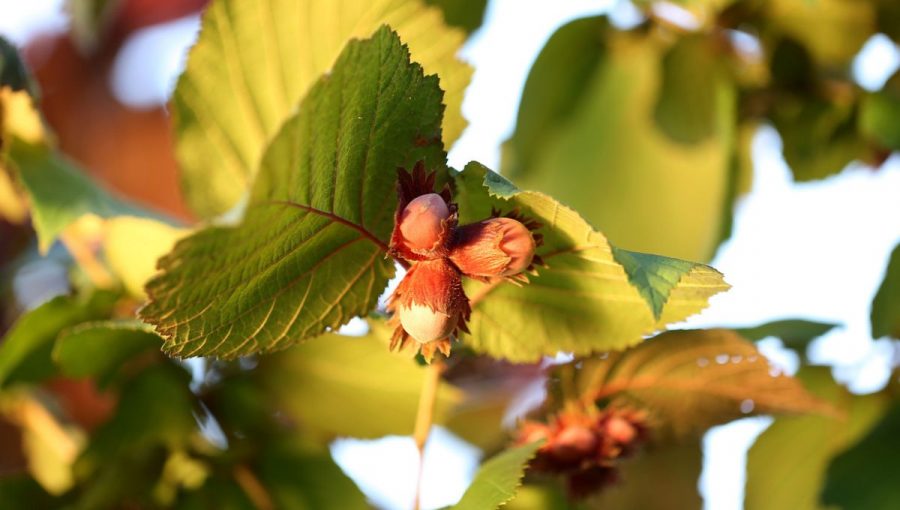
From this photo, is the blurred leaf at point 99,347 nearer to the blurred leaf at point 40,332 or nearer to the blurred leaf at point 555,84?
the blurred leaf at point 40,332

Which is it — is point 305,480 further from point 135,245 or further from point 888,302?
point 888,302

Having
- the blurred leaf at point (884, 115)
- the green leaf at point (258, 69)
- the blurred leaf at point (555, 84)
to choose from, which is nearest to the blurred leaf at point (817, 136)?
the blurred leaf at point (884, 115)

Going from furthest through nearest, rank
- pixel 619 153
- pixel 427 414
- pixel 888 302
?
1. pixel 619 153
2. pixel 888 302
3. pixel 427 414

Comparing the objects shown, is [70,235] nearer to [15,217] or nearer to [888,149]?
[15,217]

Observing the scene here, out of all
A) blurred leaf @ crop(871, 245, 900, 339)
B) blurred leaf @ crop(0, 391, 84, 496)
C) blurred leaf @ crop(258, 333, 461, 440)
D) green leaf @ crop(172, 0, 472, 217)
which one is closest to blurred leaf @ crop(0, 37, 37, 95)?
green leaf @ crop(172, 0, 472, 217)

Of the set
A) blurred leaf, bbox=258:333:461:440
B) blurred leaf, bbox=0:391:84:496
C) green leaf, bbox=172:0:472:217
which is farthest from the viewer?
blurred leaf, bbox=0:391:84:496

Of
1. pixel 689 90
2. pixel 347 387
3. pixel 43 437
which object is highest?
pixel 689 90

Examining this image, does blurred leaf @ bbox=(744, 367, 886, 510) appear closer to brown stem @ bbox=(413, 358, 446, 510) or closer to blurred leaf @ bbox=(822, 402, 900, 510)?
blurred leaf @ bbox=(822, 402, 900, 510)

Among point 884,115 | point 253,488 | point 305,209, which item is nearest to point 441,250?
point 305,209
